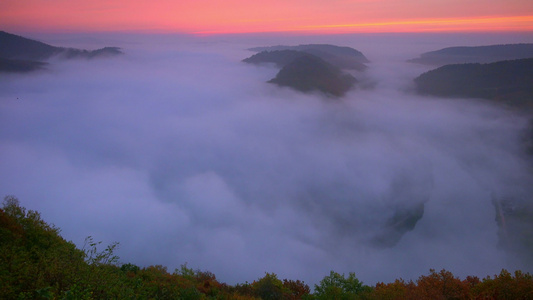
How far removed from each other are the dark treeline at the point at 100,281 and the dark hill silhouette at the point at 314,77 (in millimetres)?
152313

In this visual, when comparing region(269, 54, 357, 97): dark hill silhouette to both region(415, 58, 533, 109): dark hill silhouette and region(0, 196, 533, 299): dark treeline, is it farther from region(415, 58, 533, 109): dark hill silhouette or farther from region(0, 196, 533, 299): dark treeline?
region(0, 196, 533, 299): dark treeline

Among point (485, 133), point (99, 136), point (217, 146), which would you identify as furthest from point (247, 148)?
point (485, 133)

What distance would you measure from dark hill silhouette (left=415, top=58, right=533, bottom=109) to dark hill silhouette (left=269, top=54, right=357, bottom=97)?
48.1m

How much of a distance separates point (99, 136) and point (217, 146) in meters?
71.4

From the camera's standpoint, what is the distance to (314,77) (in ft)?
552

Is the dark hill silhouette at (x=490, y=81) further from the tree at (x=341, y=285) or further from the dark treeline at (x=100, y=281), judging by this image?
the tree at (x=341, y=285)

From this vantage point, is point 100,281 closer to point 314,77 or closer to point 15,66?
point 314,77

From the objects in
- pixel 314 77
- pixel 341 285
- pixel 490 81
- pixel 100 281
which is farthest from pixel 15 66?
pixel 490 81

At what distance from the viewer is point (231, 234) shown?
83500 millimetres

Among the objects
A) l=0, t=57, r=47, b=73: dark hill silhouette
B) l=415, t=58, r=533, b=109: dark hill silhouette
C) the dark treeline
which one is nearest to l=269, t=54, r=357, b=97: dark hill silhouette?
l=415, t=58, r=533, b=109: dark hill silhouette

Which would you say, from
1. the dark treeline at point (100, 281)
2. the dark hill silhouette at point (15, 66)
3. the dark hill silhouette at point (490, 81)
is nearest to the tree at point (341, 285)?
the dark treeline at point (100, 281)

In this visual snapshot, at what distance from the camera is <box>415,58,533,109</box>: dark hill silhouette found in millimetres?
113750

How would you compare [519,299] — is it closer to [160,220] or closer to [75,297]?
[75,297]

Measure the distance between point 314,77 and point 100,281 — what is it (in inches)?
6568
